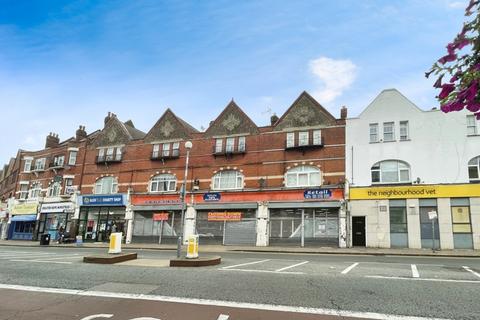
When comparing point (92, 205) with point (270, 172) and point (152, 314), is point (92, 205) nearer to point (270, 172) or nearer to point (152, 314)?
point (270, 172)

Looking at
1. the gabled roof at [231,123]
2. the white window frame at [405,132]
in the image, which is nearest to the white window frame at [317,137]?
the gabled roof at [231,123]

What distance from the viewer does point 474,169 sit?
25234mm

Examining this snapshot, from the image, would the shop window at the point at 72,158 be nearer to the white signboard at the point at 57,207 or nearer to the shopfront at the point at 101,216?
the white signboard at the point at 57,207

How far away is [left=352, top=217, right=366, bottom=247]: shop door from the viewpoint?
27048mm

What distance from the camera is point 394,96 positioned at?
2858 cm

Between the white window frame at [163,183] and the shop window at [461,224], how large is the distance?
23.6m

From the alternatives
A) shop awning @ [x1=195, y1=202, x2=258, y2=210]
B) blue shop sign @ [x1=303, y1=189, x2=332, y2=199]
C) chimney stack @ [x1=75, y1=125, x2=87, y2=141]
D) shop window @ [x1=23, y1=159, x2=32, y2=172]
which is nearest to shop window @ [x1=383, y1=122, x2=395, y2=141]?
blue shop sign @ [x1=303, y1=189, x2=332, y2=199]

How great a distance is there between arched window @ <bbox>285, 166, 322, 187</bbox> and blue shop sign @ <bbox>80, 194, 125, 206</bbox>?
17.3m

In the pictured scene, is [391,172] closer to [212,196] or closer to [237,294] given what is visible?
[212,196]

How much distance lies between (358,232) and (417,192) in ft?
17.3

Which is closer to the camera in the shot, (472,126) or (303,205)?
(472,126)

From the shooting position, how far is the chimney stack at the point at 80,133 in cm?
4343

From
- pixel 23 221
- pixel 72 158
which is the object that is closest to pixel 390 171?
pixel 72 158

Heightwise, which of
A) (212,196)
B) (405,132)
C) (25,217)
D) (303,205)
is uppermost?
(405,132)
